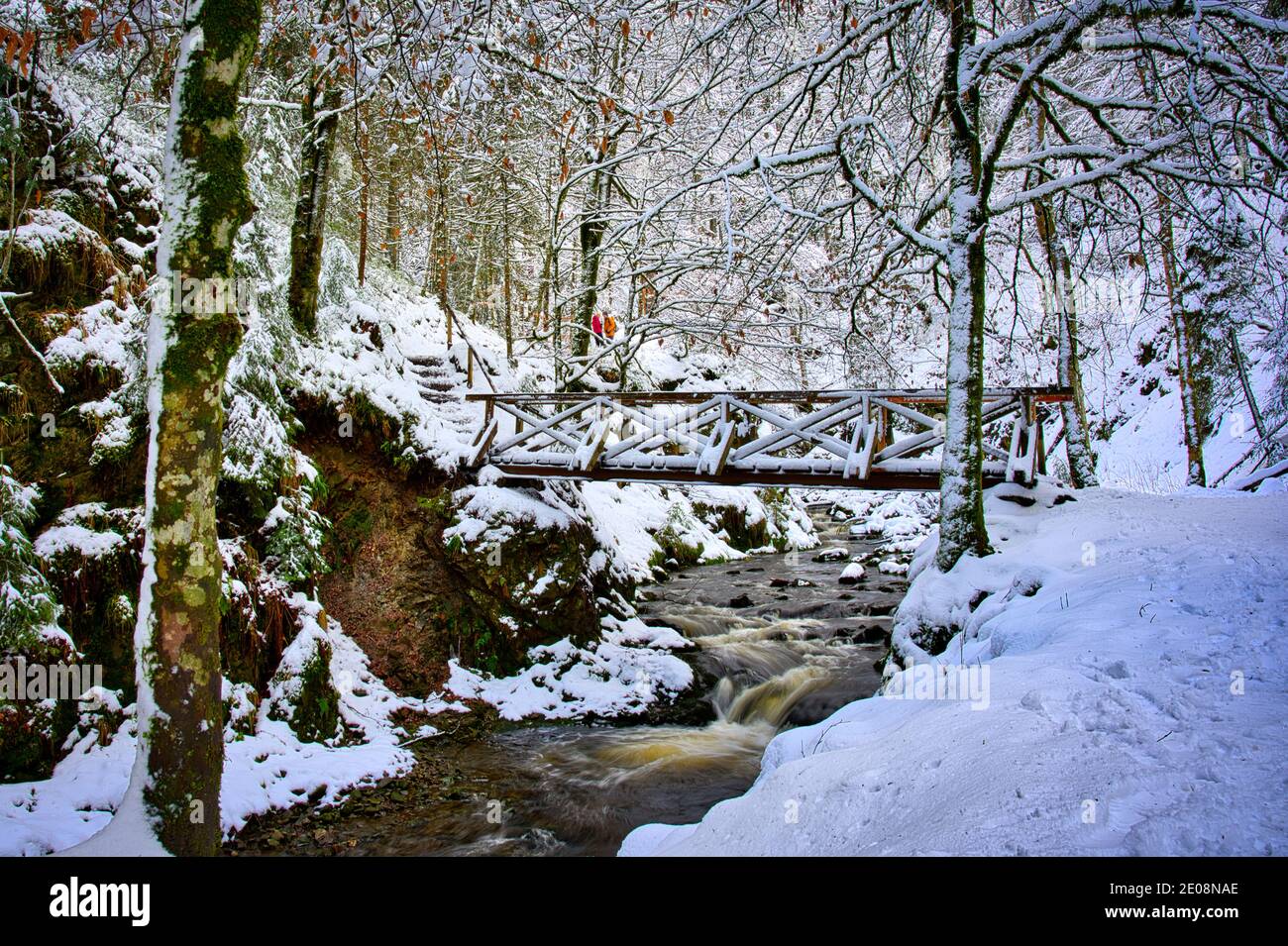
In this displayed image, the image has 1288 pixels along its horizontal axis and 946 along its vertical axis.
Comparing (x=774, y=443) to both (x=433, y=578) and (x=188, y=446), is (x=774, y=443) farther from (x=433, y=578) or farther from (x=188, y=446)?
(x=188, y=446)

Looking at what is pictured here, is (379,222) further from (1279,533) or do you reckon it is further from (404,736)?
(1279,533)

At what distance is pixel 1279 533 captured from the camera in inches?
175

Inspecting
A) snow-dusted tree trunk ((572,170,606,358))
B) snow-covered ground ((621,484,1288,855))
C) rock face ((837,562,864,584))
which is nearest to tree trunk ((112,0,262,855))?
snow-covered ground ((621,484,1288,855))

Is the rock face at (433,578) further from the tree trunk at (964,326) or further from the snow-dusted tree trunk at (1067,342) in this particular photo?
the snow-dusted tree trunk at (1067,342)

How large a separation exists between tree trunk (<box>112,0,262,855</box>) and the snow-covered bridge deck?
611cm

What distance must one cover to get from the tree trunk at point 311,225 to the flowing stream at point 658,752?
6470mm

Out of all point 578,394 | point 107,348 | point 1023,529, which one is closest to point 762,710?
point 1023,529

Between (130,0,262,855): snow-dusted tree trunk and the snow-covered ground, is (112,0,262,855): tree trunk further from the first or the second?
the snow-covered ground

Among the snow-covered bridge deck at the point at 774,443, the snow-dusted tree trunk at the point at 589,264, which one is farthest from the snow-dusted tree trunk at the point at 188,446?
the snow-dusted tree trunk at the point at 589,264

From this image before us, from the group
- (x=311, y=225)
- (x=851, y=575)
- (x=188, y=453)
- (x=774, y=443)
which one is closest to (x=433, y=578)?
(x=774, y=443)

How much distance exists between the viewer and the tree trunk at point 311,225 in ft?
28.9

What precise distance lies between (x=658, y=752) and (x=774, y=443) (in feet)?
14.5

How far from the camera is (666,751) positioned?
23.9ft

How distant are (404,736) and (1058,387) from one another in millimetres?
8959
